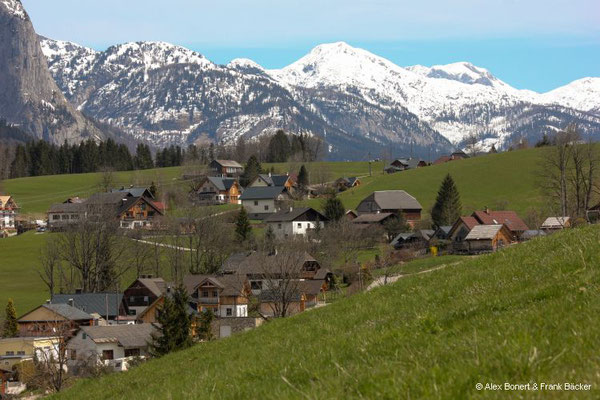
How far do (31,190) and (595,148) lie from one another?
125 m

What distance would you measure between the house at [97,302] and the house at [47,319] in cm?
532

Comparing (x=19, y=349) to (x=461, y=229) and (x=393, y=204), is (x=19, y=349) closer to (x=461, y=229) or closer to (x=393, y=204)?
(x=461, y=229)

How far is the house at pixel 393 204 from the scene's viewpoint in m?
128

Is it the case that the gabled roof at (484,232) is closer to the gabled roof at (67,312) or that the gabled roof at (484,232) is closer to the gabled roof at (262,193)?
the gabled roof at (67,312)

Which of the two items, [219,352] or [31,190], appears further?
[31,190]

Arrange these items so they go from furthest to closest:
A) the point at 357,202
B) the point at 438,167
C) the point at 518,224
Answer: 1. the point at 438,167
2. the point at 357,202
3. the point at 518,224

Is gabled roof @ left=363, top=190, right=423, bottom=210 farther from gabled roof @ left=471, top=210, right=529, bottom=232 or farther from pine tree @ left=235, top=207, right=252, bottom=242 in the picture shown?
pine tree @ left=235, top=207, right=252, bottom=242

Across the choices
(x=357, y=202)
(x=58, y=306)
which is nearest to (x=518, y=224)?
(x=357, y=202)

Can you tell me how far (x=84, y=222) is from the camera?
104875 millimetres

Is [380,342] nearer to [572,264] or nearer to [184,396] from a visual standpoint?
[184,396]

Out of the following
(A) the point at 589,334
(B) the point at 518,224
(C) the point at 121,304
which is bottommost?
(C) the point at 121,304

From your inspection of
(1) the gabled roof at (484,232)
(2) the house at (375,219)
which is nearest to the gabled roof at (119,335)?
(1) the gabled roof at (484,232)

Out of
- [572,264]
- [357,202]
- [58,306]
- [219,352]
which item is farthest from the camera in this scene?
[357,202]

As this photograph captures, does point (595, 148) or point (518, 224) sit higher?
point (595, 148)
